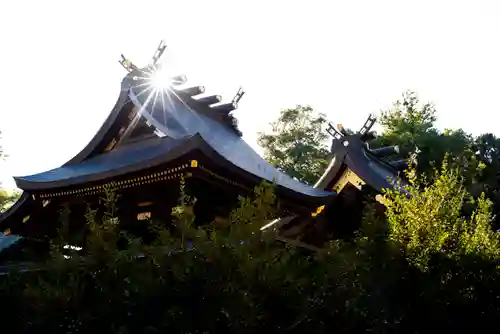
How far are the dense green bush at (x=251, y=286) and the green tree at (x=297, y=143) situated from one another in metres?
32.3

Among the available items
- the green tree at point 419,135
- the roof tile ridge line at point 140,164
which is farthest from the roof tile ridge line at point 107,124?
the green tree at point 419,135

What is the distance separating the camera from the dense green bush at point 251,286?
320cm

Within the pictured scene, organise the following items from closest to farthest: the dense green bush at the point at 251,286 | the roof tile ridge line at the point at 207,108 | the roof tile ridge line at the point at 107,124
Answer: the dense green bush at the point at 251,286 < the roof tile ridge line at the point at 107,124 < the roof tile ridge line at the point at 207,108

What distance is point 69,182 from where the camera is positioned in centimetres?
797

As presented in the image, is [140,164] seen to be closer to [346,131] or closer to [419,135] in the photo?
[346,131]

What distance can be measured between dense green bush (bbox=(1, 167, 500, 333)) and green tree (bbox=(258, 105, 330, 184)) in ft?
106

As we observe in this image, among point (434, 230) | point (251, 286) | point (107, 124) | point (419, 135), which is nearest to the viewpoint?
point (251, 286)

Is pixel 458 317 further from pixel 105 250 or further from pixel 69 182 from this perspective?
pixel 69 182

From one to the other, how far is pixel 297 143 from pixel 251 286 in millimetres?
34775

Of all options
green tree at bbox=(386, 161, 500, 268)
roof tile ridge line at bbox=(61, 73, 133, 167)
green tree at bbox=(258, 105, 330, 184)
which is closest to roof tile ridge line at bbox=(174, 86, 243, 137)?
roof tile ridge line at bbox=(61, 73, 133, 167)

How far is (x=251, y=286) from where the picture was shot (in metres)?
3.18

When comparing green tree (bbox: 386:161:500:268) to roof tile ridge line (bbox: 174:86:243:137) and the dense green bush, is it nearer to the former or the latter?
the dense green bush

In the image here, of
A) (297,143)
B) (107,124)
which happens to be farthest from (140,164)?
(297,143)

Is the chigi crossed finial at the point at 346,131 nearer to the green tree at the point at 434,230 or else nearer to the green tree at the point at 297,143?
the green tree at the point at 434,230
